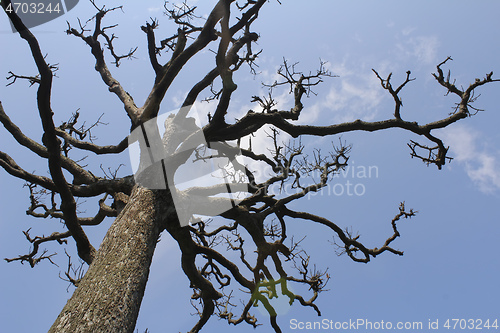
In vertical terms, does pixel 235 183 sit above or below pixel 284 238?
above

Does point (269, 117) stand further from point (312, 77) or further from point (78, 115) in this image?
point (78, 115)

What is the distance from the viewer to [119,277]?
3.09 metres

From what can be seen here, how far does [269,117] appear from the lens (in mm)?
5066

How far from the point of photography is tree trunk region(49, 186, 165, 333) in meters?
2.66

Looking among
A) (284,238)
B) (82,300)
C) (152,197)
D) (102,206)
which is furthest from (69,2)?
(284,238)

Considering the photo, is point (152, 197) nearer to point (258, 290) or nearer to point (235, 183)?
point (235, 183)

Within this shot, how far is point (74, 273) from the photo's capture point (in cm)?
584

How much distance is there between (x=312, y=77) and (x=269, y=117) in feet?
→ 5.70

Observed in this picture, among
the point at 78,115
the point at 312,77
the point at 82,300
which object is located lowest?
the point at 82,300

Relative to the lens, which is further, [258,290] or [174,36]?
[174,36]

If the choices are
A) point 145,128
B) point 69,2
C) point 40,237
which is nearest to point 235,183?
point 145,128

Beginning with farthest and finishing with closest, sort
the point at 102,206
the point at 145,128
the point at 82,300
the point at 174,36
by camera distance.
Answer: the point at 174,36 → the point at 102,206 → the point at 145,128 → the point at 82,300

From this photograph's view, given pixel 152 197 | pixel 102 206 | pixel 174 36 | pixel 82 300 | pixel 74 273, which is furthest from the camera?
pixel 174 36

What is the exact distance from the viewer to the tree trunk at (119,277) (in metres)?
2.66
